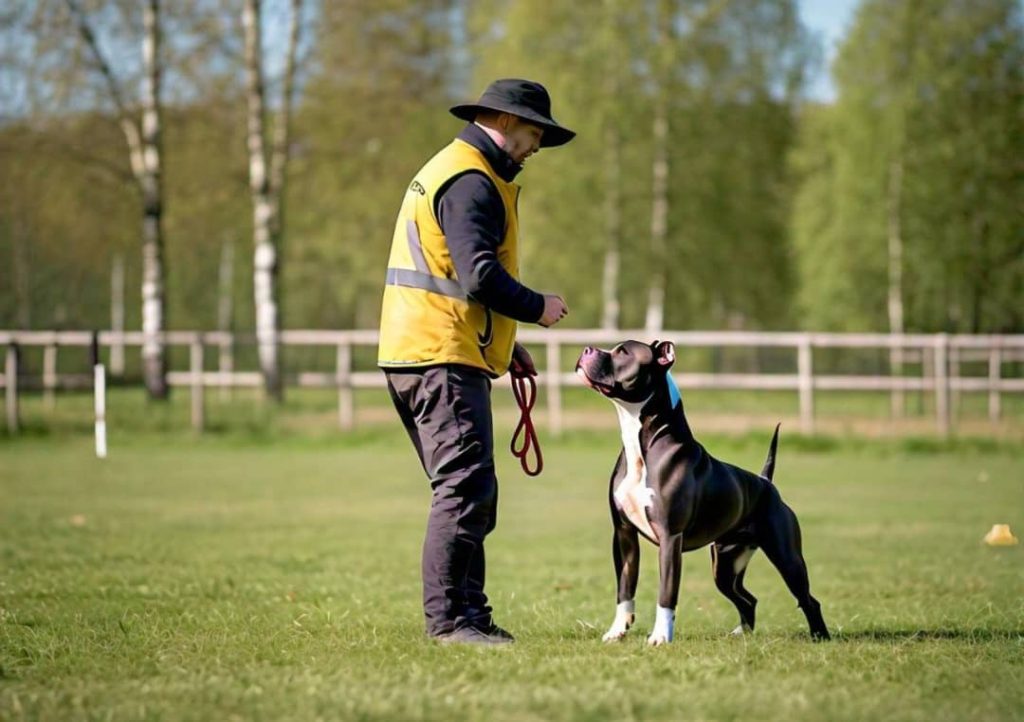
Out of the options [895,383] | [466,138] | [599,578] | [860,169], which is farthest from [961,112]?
[466,138]

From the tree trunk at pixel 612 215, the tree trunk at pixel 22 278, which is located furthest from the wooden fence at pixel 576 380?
the tree trunk at pixel 22 278

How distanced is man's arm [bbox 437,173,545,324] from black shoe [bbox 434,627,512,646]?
3.76 feet

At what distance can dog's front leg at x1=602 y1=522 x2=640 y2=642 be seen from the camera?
5.42 m

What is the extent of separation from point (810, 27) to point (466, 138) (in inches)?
1416

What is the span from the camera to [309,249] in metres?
47.5

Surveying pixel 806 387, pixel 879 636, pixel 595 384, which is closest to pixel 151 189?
pixel 806 387

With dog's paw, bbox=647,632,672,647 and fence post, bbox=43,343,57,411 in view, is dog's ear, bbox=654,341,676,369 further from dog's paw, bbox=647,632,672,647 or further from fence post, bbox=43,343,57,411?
fence post, bbox=43,343,57,411

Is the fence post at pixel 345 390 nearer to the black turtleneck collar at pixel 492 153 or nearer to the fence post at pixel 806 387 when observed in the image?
the fence post at pixel 806 387

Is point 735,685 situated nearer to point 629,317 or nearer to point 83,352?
point 83,352

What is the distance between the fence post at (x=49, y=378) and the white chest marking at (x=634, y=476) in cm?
1874

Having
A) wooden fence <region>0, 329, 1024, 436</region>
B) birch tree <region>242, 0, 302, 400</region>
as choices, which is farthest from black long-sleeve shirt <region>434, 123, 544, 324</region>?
birch tree <region>242, 0, 302, 400</region>

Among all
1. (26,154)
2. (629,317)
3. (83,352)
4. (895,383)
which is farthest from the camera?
(629,317)

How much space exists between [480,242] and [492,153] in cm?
42

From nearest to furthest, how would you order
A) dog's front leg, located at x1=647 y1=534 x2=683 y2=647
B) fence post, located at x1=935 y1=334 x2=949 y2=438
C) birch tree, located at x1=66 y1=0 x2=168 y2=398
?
dog's front leg, located at x1=647 y1=534 x2=683 y2=647
fence post, located at x1=935 y1=334 x2=949 y2=438
birch tree, located at x1=66 y1=0 x2=168 y2=398
